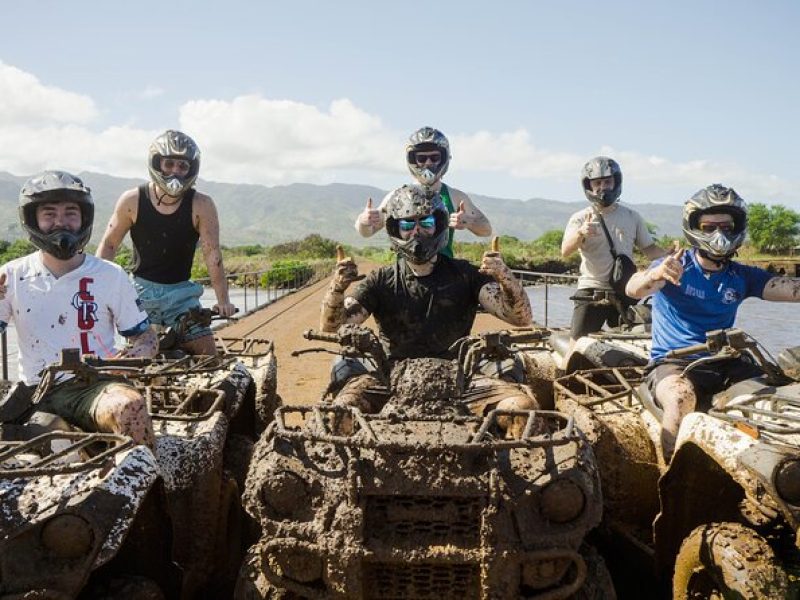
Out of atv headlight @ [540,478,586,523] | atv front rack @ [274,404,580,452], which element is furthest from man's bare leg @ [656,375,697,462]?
atv headlight @ [540,478,586,523]

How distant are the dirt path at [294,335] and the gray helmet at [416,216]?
356cm

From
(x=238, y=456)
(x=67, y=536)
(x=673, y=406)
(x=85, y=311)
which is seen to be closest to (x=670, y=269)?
(x=673, y=406)

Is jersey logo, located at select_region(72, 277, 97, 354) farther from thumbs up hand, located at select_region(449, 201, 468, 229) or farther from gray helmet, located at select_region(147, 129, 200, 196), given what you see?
thumbs up hand, located at select_region(449, 201, 468, 229)

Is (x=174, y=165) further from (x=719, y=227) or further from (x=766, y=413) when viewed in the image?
(x=766, y=413)

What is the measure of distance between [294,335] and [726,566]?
13999 millimetres

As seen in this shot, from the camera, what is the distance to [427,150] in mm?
7562

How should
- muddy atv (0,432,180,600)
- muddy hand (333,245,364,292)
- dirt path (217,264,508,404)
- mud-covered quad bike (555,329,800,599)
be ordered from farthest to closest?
dirt path (217,264,508,404) → muddy hand (333,245,364,292) → mud-covered quad bike (555,329,800,599) → muddy atv (0,432,180,600)

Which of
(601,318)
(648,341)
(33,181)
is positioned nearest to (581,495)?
(33,181)

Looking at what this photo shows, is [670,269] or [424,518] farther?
[670,269]

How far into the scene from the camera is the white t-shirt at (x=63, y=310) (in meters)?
5.12

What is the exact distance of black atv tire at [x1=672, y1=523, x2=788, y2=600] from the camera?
3998 mm

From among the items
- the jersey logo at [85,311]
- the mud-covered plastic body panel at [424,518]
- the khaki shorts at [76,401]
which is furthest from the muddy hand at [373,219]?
the mud-covered plastic body panel at [424,518]

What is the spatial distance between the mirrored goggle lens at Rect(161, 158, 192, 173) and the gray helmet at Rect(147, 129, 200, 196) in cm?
3

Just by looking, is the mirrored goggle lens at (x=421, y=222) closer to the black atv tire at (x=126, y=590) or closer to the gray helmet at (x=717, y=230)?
the gray helmet at (x=717, y=230)
